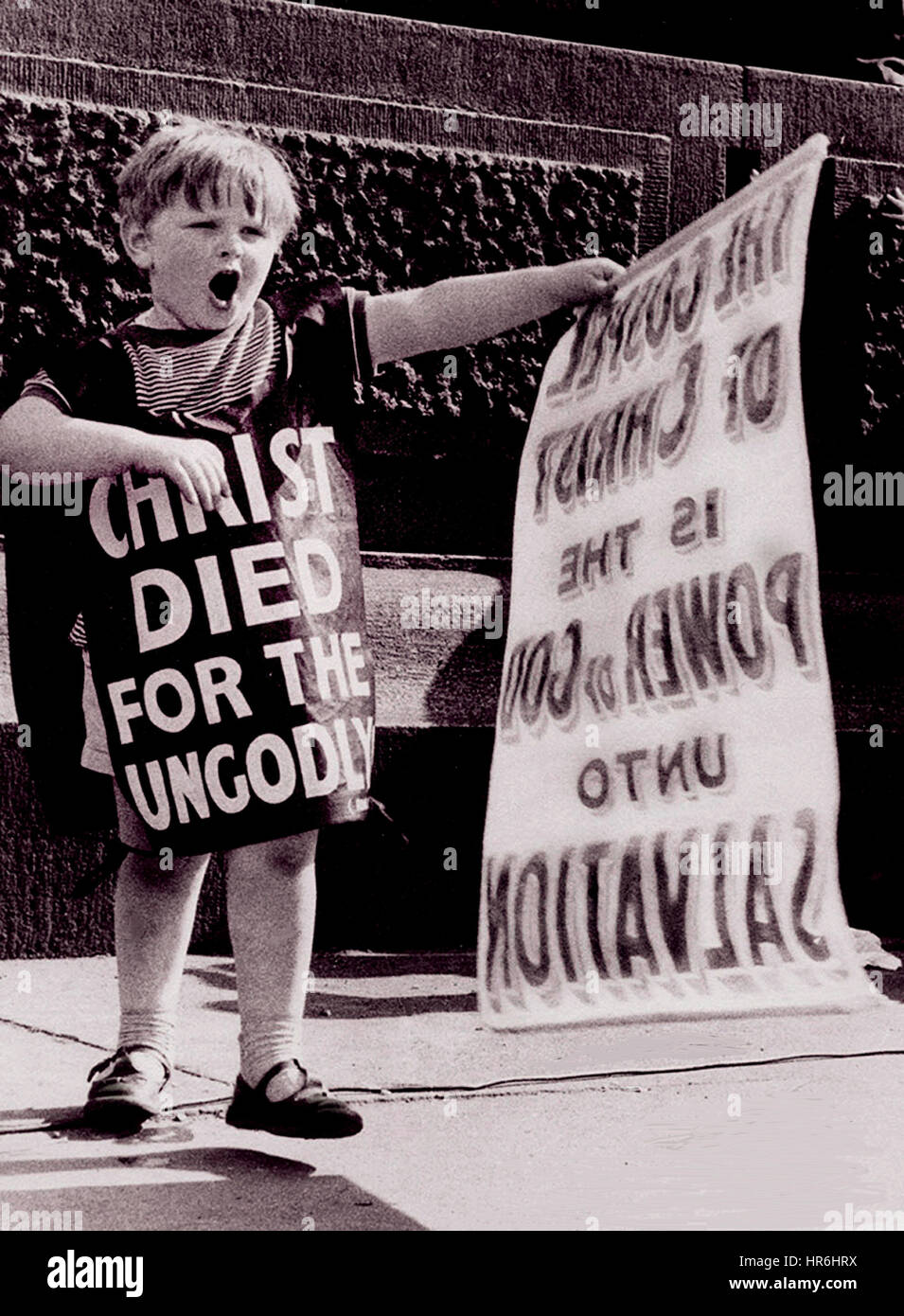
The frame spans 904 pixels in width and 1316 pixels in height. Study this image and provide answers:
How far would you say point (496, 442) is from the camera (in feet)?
14.3

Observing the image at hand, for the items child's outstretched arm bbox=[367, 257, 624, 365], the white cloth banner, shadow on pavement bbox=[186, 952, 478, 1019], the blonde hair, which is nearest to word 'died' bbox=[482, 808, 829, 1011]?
the white cloth banner

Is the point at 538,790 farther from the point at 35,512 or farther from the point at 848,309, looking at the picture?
the point at 848,309

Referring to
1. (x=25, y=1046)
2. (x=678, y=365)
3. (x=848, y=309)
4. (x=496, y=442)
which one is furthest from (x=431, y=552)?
(x=678, y=365)

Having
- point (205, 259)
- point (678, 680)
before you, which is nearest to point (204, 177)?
point (205, 259)

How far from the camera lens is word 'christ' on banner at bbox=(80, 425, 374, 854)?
2551 mm

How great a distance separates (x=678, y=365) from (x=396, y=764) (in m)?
1.85

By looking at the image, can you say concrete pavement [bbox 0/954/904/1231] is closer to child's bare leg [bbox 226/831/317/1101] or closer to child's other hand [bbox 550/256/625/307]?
child's bare leg [bbox 226/831/317/1101]

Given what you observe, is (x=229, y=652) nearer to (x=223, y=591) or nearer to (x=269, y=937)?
(x=223, y=591)

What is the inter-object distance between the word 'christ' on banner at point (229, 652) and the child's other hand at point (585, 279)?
467 millimetres

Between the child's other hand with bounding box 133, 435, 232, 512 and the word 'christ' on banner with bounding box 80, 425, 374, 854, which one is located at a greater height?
the child's other hand with bounding box 133, 435, 232, 512

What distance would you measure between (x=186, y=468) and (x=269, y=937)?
0.65 metres

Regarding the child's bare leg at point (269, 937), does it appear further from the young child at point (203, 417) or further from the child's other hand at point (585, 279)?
the child's other hand at point (585, 279)

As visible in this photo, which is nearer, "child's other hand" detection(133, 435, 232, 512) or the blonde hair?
"child's other hand" detection(133, 435, 232, 512)

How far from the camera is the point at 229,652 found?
2.55 meters
